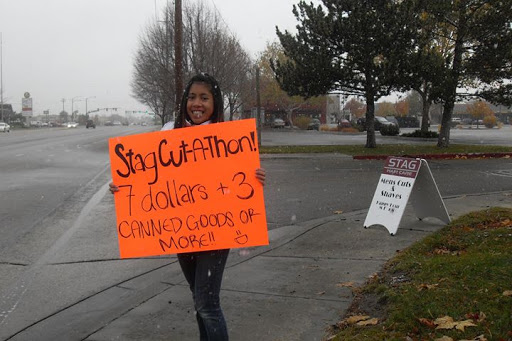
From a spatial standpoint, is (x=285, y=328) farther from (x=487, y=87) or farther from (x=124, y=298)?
(x=487, y=87)

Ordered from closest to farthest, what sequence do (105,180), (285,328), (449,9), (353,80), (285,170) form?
(285,328), (105,180), (285,170), (449,9), (353,80)

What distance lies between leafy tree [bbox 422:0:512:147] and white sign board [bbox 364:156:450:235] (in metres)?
13.4

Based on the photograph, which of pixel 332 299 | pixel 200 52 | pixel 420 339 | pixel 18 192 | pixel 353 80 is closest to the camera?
pixel 420 339

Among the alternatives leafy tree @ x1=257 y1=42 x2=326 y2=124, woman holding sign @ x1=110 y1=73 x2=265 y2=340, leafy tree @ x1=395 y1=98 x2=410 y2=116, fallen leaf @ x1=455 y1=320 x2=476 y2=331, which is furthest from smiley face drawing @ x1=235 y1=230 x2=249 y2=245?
leafy tree @ x1=395 y1=98 x2=410 y2=116

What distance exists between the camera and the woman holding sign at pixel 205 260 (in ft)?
9.90

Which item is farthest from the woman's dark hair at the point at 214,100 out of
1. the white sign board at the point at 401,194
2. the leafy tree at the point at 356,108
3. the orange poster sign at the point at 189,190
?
the leafy tree at the point at 356,108

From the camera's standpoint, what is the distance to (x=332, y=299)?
4.45 m

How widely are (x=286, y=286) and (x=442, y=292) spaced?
Result: 58.0 inches

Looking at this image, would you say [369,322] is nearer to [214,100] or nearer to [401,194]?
[214,100]

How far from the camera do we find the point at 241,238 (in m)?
3.25

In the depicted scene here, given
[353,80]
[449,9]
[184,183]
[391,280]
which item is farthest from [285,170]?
[184,183]

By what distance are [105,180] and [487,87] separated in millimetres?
16759

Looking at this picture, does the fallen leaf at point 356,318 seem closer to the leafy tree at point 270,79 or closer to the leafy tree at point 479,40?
the leafy tree at point 479,40

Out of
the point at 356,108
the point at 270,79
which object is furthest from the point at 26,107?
the point at 270,79
